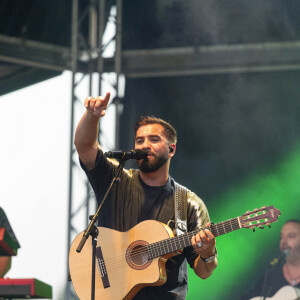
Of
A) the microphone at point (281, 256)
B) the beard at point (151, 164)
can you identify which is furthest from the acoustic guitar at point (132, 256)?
the microphone at point (281, 256)

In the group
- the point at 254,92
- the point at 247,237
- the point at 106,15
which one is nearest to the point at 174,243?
the point at 247,237

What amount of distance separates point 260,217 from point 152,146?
3.02 feet

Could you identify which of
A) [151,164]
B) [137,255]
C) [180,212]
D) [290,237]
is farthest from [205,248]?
[290,237]

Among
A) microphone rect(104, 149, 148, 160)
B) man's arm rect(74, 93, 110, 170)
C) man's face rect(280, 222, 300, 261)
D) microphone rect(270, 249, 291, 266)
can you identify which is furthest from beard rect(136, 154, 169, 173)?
man's face rect(280, 222, 300, 261)

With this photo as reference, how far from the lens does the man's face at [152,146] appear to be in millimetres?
3916

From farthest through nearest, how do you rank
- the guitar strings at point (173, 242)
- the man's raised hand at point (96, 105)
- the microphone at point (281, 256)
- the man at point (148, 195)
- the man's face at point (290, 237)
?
the man's face at point (290, 237) < the microphone at point (281, 256) < the man at point (148, 195) < the guitar strings at point (173, 242) < the man's raised hand at point (96, 105)

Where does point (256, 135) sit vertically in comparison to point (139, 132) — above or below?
above

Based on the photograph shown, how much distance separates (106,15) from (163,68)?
1.16 m

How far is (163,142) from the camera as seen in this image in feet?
13.3

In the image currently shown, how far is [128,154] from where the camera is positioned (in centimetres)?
359

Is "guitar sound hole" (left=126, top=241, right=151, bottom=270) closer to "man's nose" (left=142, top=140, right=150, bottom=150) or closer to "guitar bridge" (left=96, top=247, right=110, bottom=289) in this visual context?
"guitar bridge" (left=96, top=247, right=110, bottom=289)

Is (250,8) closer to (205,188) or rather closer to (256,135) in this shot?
(256,135)

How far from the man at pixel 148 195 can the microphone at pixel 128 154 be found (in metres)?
0.15

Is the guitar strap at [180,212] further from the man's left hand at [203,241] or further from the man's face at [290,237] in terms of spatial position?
the man's face at [290,237]
